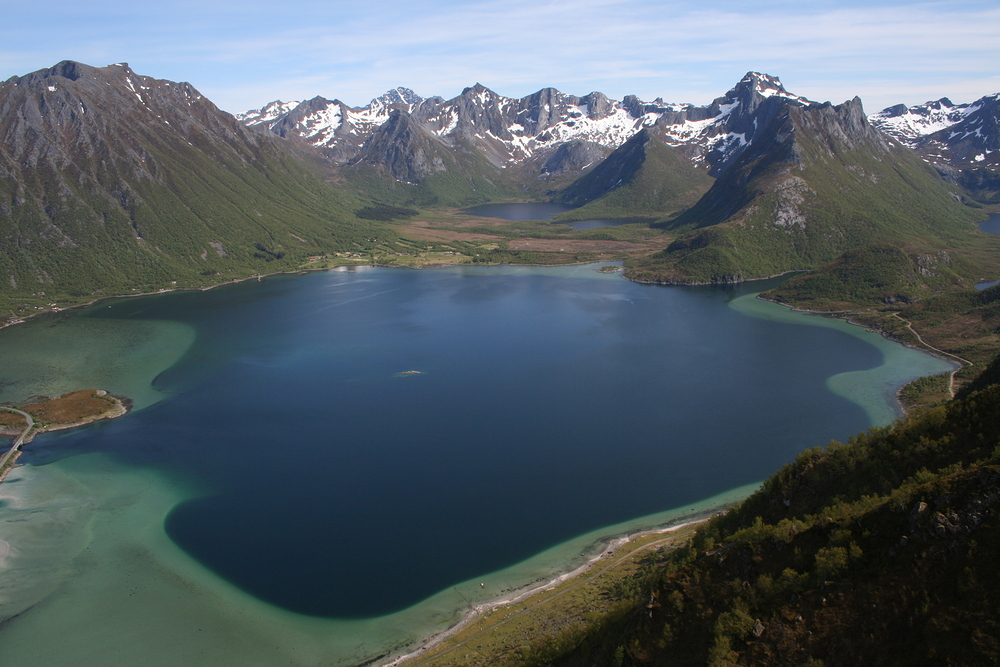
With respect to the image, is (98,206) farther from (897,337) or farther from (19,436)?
(897,337)

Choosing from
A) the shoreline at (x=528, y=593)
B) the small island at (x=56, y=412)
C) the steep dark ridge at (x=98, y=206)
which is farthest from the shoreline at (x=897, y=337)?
the steep dark ridge at (x=98, y=206)

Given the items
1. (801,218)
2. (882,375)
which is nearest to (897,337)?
(882,375)

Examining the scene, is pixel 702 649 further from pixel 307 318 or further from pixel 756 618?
pixel 307 318

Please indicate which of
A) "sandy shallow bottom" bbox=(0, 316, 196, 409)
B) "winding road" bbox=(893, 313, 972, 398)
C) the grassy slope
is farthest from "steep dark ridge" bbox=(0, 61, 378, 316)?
"winding road" bbox=(893, 313, 972, 398)

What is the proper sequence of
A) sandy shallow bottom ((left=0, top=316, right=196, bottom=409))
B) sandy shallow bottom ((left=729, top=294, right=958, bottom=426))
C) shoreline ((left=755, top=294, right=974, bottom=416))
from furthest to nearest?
1. sandy shallow bottom ((left=0, top=316, right=196, bottom=409))
2. shoreline ((left=755, top=294, right=974, bottom=416))
3. sandy shallow bottom ((left=729, top=294, right=958, bottom=426))

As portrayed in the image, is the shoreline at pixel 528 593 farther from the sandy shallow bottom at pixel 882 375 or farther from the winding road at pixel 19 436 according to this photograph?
the winding road at pixel 19 436

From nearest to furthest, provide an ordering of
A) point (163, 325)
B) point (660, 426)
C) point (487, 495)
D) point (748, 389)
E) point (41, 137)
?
1. point (487, 495)
2. point (660, 426)
3. point (748, 389)
4. point (163, 325)
5. point (41, 137)

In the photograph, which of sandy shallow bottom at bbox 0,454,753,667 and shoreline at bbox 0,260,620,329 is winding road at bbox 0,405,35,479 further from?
shoreline at bbox 0,260,620,329

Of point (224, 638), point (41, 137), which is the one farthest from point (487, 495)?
point (41, 137)
